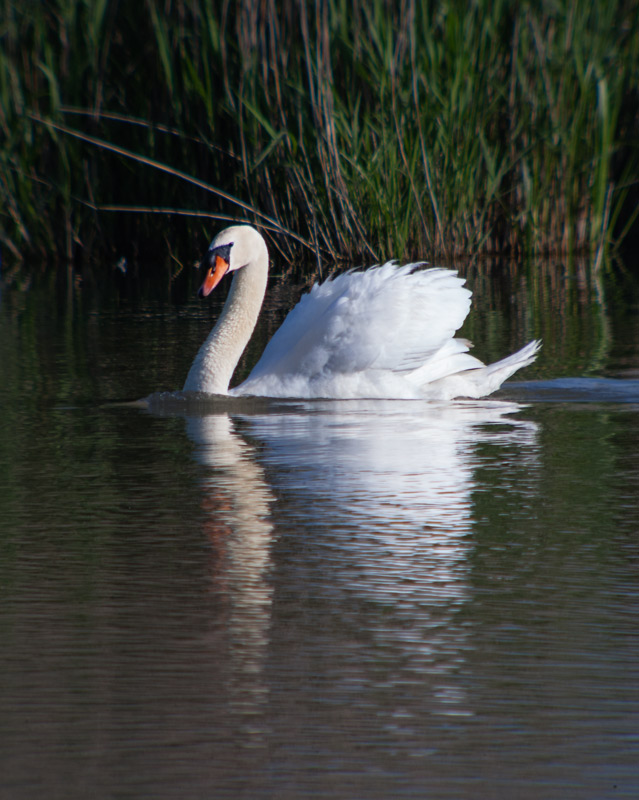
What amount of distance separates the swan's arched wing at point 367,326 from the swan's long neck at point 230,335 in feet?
0.43

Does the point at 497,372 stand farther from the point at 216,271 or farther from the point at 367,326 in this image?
the point at 216,271

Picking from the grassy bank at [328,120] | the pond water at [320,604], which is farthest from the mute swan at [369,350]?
the grassy bank at [328,120]

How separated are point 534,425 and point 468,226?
218 inches

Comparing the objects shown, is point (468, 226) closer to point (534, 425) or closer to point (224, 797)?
point (534, 425)

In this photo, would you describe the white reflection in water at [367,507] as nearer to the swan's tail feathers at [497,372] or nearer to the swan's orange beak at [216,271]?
the swan's tail feathers at [497,372]

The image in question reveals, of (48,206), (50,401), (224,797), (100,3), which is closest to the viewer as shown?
(224,797)

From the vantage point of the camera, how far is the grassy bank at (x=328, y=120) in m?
9.22

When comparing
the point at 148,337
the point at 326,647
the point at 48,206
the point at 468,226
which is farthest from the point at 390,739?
the point at 48,206

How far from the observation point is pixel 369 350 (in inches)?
212

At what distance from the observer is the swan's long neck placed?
215 inches

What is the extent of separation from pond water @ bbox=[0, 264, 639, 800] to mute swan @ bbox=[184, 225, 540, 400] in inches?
13.3

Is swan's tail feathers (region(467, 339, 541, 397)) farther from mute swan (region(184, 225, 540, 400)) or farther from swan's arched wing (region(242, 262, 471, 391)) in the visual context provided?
swan's arched wing (region(242, 262, 471, 391))

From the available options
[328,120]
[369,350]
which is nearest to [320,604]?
[369,350]

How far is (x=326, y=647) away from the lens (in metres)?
2.32
